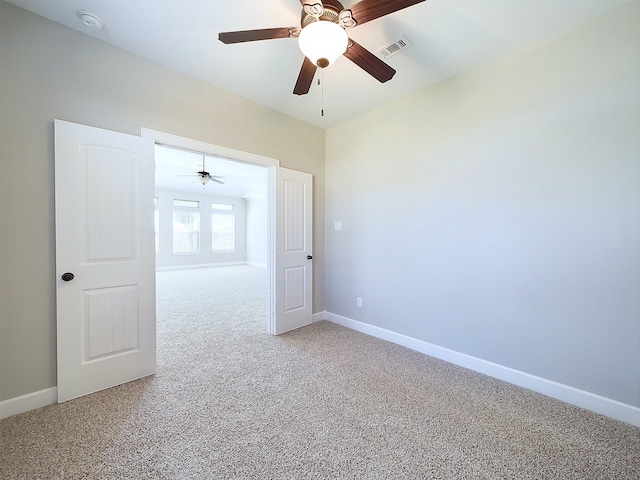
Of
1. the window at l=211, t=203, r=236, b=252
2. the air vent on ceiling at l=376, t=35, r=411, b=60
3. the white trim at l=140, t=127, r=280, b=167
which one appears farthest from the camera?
the window at l=211, t=203, r=236, b=252

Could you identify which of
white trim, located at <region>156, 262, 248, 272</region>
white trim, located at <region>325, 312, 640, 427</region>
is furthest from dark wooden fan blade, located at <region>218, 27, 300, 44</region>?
white trim, located at <region>156, 262, 248, 272</region>

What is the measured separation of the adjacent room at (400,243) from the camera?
158 centimetres

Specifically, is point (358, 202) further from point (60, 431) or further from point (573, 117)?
point (60, 431)

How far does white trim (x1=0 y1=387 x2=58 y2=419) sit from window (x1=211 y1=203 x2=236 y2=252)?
27.4 ft

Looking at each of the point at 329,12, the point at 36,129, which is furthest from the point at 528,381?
the point at 36,129

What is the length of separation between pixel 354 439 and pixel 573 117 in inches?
111

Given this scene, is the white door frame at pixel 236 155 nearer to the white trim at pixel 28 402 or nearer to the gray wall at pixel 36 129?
the gray wall at pixel 36 129

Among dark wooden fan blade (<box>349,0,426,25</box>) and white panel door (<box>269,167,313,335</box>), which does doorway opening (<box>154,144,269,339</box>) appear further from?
dark wooden fan blade (<box>349,0,426,25</box>)

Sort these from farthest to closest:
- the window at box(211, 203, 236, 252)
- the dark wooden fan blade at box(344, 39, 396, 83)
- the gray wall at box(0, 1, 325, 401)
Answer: the window at box(211, 203, 236, 252) < the gray wall at box(0, 1, 325, 401) < the dark wooden fan blade at box(344, 39, 396, 83)

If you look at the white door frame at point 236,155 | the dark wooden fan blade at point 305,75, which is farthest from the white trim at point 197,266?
the dark wooden fan blade at point 305,75

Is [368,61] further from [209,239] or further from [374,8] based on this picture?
[209,239]

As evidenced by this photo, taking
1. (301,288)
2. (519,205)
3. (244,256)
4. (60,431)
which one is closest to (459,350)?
(519,205)

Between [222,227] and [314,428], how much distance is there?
31.3ft

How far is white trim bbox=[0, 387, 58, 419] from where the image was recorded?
1.80 m
